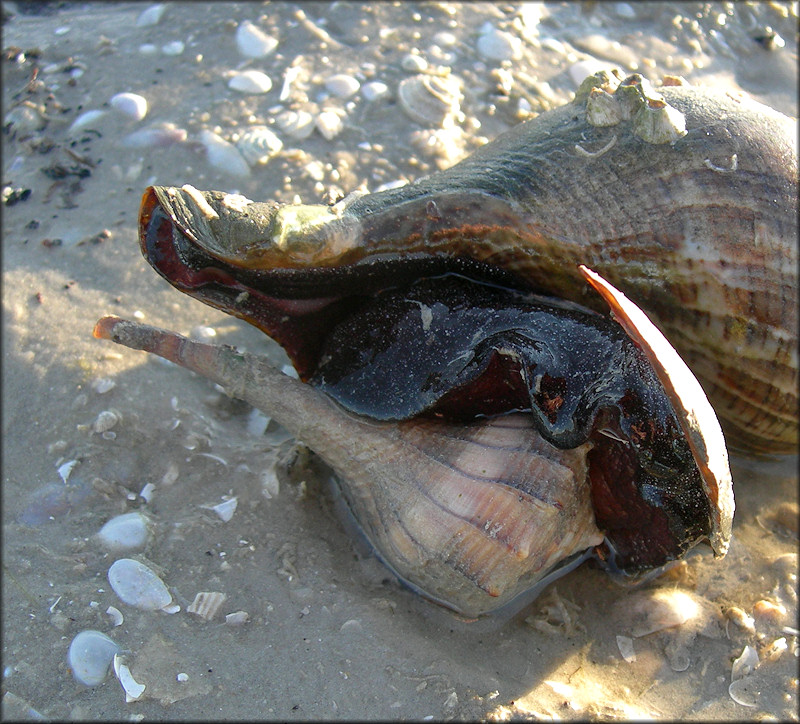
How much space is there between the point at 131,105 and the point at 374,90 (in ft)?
4.73

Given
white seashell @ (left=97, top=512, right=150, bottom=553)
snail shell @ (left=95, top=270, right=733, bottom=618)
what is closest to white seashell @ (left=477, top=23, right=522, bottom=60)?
snail shell @ (left=95, top=270, right=733, bottom=618)

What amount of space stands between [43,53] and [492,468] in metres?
4.26

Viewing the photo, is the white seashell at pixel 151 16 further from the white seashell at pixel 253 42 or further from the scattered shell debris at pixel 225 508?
the scattered shell debris at pixel 225 508

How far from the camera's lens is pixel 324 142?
13.4 feet

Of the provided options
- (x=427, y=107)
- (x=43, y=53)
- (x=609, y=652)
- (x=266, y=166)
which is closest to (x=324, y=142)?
(x=266, y=166)

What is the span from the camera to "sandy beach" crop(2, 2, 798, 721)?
7.37 ft

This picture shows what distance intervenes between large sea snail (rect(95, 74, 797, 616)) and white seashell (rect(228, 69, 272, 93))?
6.67 ft

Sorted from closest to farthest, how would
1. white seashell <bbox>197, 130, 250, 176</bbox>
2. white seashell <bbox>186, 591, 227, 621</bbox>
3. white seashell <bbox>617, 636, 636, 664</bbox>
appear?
white seashell <bbox>186, 591, 227, 621</bbox> → white seashell <bbox>617, 636, 636, 664</bbox> → white seashell <bbox>197, 130, 250, 176</bbox>

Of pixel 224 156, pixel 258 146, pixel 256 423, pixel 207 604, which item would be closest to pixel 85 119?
pixel 224 156

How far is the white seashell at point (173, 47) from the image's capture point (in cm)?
459

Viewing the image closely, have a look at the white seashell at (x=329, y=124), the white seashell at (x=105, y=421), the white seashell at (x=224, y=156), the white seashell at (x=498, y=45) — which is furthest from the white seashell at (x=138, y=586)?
the white seashell at (x=498, y=45)

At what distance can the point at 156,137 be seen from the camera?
404 cm

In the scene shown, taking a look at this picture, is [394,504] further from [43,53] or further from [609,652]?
[43,53]

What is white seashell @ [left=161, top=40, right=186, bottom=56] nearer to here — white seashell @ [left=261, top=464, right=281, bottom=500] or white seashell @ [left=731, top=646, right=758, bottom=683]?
white seashell @ [left=261, top=464, right=281, bottom=500]
